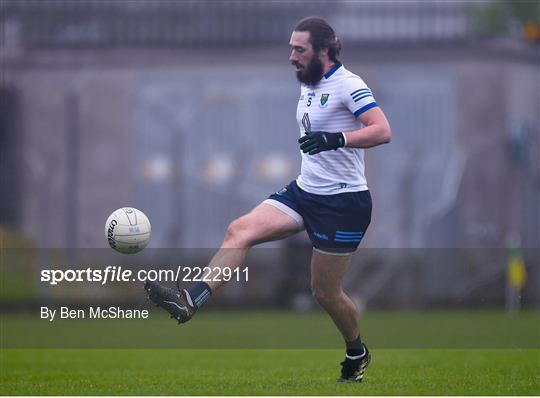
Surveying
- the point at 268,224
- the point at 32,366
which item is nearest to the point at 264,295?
the point at 32,366

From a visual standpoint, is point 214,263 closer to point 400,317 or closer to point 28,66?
point 400,317

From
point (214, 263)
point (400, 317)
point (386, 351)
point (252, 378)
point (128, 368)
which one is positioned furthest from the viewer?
point (400, 317)

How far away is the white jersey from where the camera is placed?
10055 millimetres

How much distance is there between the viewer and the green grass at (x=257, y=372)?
9.84 meters

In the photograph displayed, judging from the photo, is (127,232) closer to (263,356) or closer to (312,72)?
(312,72)

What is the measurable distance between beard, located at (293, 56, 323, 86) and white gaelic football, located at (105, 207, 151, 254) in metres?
1.62

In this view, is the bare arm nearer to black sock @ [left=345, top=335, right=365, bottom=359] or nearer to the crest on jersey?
the crest on jersey

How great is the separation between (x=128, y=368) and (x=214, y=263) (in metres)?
3.07

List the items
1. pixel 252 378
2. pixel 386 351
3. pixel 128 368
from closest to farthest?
pixel 252 378
pixel 128 368
pixel 386 351

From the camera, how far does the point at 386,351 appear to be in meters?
15.1

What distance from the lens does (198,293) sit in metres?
9.53

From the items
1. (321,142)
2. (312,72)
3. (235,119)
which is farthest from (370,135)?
(235,119)

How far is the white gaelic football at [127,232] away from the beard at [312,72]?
162 centimetres

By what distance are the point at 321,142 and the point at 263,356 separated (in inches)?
204
